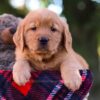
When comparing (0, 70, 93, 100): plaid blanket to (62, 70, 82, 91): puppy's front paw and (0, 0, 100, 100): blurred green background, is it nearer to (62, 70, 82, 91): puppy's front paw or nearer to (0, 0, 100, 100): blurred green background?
(62, 70, 82, 91): puppy's front paw

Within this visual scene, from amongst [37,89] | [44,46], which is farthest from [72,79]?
[44,46]

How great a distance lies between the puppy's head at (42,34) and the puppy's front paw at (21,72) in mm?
160

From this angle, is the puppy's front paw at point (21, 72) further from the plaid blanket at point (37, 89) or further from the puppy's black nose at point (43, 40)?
the puppy's black nose at point (43, 40)

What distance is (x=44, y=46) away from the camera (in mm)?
5668

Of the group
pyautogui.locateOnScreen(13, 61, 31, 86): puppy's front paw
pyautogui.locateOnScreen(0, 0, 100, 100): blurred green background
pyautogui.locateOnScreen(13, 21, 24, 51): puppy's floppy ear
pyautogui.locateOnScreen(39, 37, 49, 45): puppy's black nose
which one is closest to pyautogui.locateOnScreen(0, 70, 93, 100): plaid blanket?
pyautogui.locateOnScreen(13, 61, 31, 86): puppy's front paw

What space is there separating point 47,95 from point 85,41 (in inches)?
308

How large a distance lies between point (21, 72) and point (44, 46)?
313mm

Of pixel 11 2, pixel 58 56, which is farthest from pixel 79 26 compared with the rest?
pixel 58 56

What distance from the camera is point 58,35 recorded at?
5.78m

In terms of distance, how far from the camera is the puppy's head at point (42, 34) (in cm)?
565

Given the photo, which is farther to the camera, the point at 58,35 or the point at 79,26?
the point at 79,26

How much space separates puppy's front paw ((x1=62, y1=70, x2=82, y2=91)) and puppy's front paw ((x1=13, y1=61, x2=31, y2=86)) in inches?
12.2

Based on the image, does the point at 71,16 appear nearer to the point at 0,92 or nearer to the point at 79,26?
the point at 79,26

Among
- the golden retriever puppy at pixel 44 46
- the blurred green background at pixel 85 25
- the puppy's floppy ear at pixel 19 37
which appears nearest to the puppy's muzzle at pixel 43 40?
the golden retriever puppy at pixel 44 46
